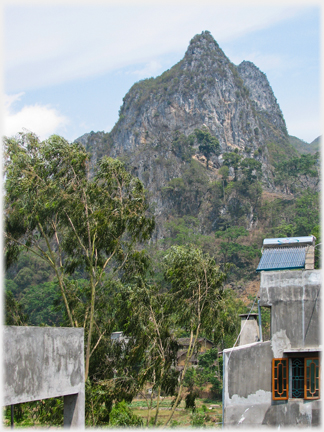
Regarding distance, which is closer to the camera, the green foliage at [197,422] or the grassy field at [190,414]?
the green foliage at [197,422]

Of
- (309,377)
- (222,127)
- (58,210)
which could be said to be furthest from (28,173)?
(222,127)

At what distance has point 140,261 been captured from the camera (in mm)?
13445

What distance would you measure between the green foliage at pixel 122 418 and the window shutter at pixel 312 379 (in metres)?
4.17

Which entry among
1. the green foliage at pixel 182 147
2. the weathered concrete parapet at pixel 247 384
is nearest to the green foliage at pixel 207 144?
the green foliage at pixel 182 147

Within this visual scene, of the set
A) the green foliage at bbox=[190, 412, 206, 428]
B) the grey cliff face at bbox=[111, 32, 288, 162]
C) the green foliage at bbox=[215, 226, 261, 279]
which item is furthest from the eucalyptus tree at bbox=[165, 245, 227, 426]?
the grey cliff face at bbox=[111, 32, 288, 162]

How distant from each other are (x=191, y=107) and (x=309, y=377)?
67.4m

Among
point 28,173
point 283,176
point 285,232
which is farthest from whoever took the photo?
point 283,176

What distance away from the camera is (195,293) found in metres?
12.4

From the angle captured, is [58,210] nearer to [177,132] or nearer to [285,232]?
[285,232]

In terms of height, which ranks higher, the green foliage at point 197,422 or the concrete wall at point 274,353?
the concrete wall at point 274,353

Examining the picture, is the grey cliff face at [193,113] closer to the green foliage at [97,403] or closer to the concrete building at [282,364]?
the green foliage at [97,403]

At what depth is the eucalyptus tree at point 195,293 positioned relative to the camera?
1217cm

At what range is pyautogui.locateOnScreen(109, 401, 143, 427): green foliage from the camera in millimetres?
10312

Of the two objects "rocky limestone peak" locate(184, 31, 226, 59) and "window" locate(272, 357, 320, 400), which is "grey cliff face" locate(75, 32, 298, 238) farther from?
"window" locate(272, 357, 320, 400)
